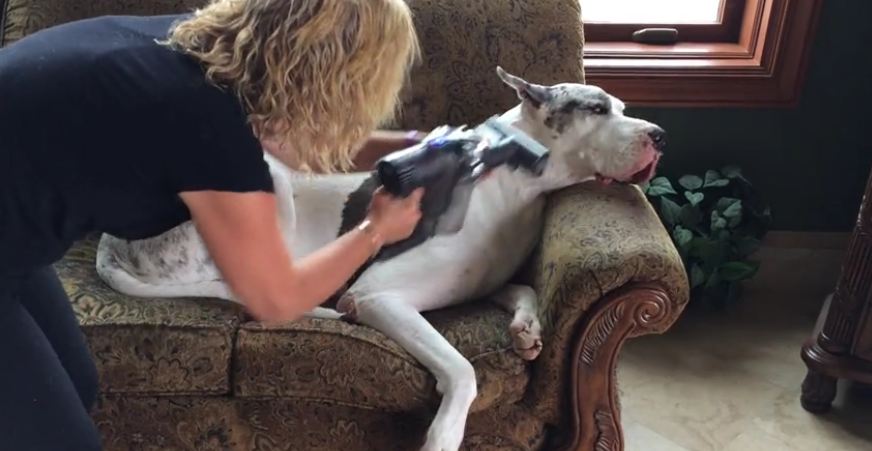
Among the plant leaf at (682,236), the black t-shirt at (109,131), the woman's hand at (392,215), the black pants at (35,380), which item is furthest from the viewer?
the plant leaf at (682,236)

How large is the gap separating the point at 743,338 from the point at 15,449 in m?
1.91

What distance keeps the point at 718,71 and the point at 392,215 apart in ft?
4.87

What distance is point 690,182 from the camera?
100 inches

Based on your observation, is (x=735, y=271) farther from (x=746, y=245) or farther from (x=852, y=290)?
(x=852, y=290)

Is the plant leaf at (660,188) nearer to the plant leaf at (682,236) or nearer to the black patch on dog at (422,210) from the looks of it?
the plant leaf at (682,236)

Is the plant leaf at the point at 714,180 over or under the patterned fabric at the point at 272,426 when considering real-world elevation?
under

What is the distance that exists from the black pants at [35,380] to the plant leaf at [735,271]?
1.72 metres

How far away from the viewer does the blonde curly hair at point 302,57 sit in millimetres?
1153

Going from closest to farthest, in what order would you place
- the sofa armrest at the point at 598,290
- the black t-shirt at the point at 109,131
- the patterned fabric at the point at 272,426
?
the black t-shirt at the point at 109,131 < the sofa armrest at the point at 598,290 < the patterned fabric at the point at 272,426

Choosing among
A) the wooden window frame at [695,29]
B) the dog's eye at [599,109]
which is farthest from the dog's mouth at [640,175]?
the wooden window frame at [695,29]

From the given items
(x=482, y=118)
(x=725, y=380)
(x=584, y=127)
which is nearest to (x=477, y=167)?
(x=584, y=127)

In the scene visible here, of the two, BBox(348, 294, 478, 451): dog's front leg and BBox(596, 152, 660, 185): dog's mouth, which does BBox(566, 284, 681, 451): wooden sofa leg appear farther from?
BBox(596, 152, 660, 185): dog's mouth

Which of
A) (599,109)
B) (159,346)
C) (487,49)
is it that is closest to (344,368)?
(159,346)

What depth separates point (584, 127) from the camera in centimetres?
178
